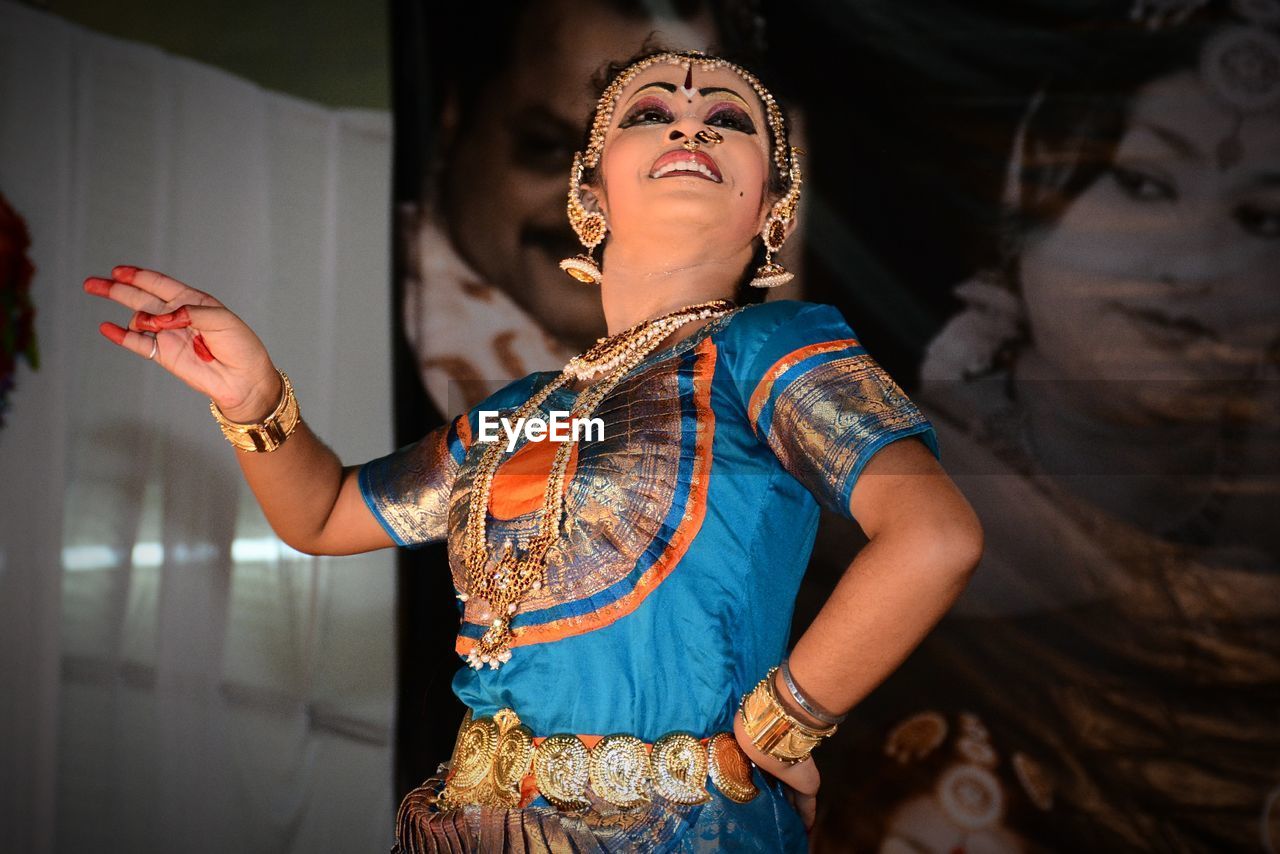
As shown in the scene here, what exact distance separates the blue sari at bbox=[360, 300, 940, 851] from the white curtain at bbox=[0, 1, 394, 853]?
1471 mm

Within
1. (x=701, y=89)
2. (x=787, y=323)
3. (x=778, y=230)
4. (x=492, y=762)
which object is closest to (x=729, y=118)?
(x=701, y=89)

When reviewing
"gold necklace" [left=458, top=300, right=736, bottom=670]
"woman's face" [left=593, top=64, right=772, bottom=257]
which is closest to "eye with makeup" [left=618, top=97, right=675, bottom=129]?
"woman's face" [left=593, top=64, right=772, bottom=257]

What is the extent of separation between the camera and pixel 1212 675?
235 cm

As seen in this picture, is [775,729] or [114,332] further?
[114,332]

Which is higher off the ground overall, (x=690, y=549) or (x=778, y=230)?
(x=778, y=230)

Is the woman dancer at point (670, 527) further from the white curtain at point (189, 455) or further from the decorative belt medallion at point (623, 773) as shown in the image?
the white curtain at point (189, 455)

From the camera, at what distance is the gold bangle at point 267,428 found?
Result: 1.59m

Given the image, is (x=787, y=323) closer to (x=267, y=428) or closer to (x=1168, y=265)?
(x=267, y=428)

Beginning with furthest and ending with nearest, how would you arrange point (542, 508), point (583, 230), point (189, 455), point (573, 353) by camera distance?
1. point (189, 455)
2. point (573, 353)
3. point (583, 230)
4. point (542, 508)

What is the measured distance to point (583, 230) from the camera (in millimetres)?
1755

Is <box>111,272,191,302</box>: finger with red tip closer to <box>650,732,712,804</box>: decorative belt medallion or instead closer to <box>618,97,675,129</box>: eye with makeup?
<box>618,97,675,129</box>: eye with makeup

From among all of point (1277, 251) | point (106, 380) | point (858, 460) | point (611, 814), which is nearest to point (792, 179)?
point (858, 460)

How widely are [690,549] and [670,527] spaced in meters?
0.03

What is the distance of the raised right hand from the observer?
4.95 feet
